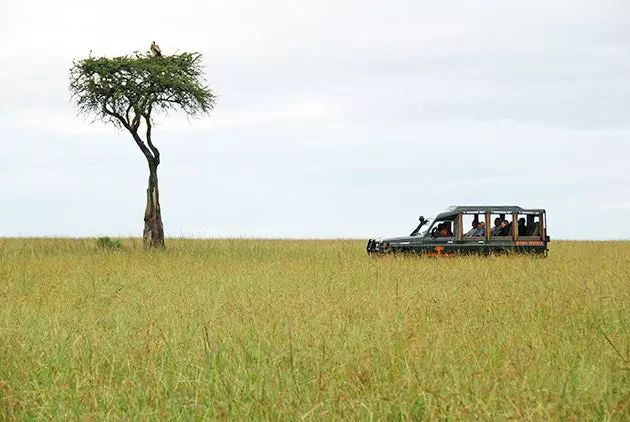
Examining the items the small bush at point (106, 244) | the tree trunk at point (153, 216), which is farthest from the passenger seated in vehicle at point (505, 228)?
the small bush at point (106, 244)

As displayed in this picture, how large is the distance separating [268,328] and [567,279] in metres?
6.84

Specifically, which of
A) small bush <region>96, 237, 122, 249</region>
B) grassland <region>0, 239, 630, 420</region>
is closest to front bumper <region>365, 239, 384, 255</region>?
grassland <region>0, 239, 630, 420</region>

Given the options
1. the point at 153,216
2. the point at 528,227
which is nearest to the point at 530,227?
the point at 528,227

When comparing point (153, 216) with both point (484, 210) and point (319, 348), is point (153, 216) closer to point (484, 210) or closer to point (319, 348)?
point (484, 210)

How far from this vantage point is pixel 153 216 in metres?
28.4

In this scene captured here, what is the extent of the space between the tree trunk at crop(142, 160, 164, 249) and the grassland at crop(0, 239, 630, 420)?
1398 centimetres

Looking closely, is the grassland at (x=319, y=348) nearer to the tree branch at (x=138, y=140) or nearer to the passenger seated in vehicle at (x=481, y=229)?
the passenger seated in vehicle at (x=481, y=229)

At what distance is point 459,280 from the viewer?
13750 millimetres

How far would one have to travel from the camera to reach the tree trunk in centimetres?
2827

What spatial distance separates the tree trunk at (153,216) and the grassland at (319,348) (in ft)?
45.9

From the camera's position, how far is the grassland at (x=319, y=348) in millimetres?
4824

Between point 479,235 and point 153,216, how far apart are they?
13.5 metres

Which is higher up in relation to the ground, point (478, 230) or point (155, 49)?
point (155, 49)

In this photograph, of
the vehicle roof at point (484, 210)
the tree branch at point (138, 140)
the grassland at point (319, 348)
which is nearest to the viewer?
the grassland at point (319, 348)
